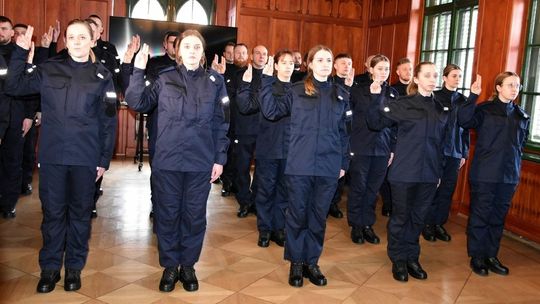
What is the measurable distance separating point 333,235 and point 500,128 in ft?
5.51

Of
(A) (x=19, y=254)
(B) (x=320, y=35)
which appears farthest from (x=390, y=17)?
(A) (x=19, y=254)

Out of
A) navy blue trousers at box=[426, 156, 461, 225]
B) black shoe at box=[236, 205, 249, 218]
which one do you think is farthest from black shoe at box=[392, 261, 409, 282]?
black shoe at box=[236, 205, 249, 218]

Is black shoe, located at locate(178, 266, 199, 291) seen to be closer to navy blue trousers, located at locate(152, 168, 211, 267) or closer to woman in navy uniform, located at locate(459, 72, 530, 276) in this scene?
navy blue trousers, located at locate(152, 168, 211, 267)

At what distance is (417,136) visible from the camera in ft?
11.7

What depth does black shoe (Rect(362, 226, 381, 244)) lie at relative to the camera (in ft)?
14.8

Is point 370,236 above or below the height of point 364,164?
below

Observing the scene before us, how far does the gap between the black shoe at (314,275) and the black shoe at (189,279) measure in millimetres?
743

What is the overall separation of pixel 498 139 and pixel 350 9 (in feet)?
16.8

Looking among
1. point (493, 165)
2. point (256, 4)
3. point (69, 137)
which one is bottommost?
point (493, 165)

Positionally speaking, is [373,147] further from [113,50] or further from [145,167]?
[145,167]

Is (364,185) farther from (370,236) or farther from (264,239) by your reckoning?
(264,239)

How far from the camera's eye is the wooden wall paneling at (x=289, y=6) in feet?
→ 26.6

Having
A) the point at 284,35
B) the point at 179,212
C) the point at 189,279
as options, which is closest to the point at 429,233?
the point at 189,279

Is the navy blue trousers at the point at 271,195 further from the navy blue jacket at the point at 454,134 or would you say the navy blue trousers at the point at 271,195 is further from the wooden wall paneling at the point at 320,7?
the wooden wall paneling at the point at 320,7
